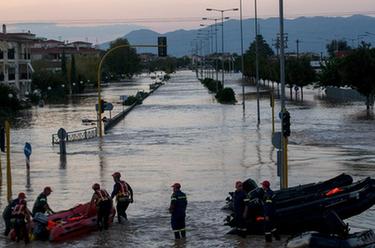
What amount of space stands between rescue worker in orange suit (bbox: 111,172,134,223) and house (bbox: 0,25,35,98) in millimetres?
74376

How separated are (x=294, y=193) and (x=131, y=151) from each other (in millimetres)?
19400

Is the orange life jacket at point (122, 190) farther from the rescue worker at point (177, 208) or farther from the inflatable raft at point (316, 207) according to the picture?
the inflatable raft at point (316, 207)

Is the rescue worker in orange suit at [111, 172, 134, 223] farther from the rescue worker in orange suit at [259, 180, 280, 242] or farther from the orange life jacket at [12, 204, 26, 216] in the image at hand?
the rescue worker in orange suit at [259, 180, 280, 242]

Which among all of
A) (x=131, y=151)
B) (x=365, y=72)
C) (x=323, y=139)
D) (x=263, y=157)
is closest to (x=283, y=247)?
(x=263, y=157)

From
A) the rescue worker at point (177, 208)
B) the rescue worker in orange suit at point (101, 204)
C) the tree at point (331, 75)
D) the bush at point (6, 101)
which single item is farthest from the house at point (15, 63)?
the rescue worker at point (177, 208)

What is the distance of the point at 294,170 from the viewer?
89.5 ft

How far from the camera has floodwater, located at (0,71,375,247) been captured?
17562 millimetres

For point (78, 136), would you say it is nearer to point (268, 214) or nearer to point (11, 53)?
point (268, 214)

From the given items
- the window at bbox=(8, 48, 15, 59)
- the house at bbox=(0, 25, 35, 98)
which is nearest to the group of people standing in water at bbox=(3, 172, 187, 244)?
the house at bbox=(0, 25, 35, 98)

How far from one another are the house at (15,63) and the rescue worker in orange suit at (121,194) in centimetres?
7438

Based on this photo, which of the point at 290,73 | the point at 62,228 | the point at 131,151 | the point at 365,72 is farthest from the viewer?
the point at 290,73

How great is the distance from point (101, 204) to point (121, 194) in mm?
885

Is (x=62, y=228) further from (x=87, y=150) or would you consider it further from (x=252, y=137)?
(x=252, y=137)

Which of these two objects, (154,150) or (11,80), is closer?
(154,150)
